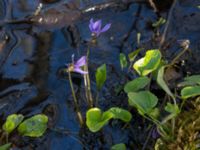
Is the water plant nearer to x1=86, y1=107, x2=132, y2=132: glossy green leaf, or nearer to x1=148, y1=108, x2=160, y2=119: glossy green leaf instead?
x1=86, y1=107, x2=132, y2=132: glossy green leaf

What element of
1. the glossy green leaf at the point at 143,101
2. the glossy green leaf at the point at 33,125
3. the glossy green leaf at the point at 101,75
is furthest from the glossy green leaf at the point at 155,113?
the glossy green leaf at the point at 33,125

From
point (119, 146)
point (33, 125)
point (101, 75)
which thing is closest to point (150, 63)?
point (101, 75)

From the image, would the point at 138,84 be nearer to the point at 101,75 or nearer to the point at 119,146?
the point at 101,75

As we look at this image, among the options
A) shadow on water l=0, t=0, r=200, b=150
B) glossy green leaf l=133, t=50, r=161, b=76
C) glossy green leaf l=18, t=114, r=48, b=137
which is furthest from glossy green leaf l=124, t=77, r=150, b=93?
glossy green leaf l=18, t=114, r=48, b=137

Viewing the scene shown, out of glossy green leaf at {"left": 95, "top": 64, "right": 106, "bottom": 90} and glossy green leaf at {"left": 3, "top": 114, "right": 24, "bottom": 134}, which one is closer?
glossy green leaf at {"left": 3, "top": 114, "right": 24, "bottom": 134}

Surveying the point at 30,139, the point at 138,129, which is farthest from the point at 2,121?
the point at 138,129

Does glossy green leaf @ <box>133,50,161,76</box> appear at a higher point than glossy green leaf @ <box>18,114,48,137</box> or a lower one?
higher

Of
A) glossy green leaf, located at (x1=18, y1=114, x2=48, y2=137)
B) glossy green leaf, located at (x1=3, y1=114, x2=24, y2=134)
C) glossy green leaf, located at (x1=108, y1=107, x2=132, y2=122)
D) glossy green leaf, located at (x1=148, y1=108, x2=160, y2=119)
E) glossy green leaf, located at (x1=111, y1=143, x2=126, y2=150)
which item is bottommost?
glossy green leaf, located at (x1=111, y1=143, x2=126, y2=150)
